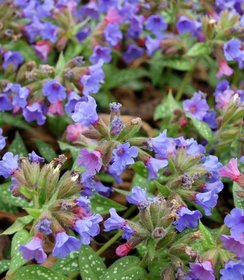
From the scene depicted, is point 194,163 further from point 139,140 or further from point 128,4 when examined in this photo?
point 128,4

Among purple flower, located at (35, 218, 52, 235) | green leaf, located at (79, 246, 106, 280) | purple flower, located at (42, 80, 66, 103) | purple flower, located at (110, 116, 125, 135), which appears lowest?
green leaf, located at (79, 246, 106, 280)

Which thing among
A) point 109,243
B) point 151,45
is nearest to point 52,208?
point 109,243

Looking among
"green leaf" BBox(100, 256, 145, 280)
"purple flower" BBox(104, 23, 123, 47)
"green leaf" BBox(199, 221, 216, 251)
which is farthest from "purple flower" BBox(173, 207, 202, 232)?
"purple flower" BBox(104, 23, 123, 47)

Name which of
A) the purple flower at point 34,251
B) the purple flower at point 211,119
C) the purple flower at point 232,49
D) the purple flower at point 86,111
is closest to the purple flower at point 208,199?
the purple flower at point 86,111

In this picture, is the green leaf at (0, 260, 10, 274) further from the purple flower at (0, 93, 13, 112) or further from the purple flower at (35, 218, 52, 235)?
the purple flower at (0, 93, 13, 112)

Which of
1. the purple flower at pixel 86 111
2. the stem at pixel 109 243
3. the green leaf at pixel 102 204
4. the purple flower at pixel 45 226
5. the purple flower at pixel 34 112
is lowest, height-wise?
the stem at pixel 109 243

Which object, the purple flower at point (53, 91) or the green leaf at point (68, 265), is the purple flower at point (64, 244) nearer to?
the green leaf at point (68, 265)
